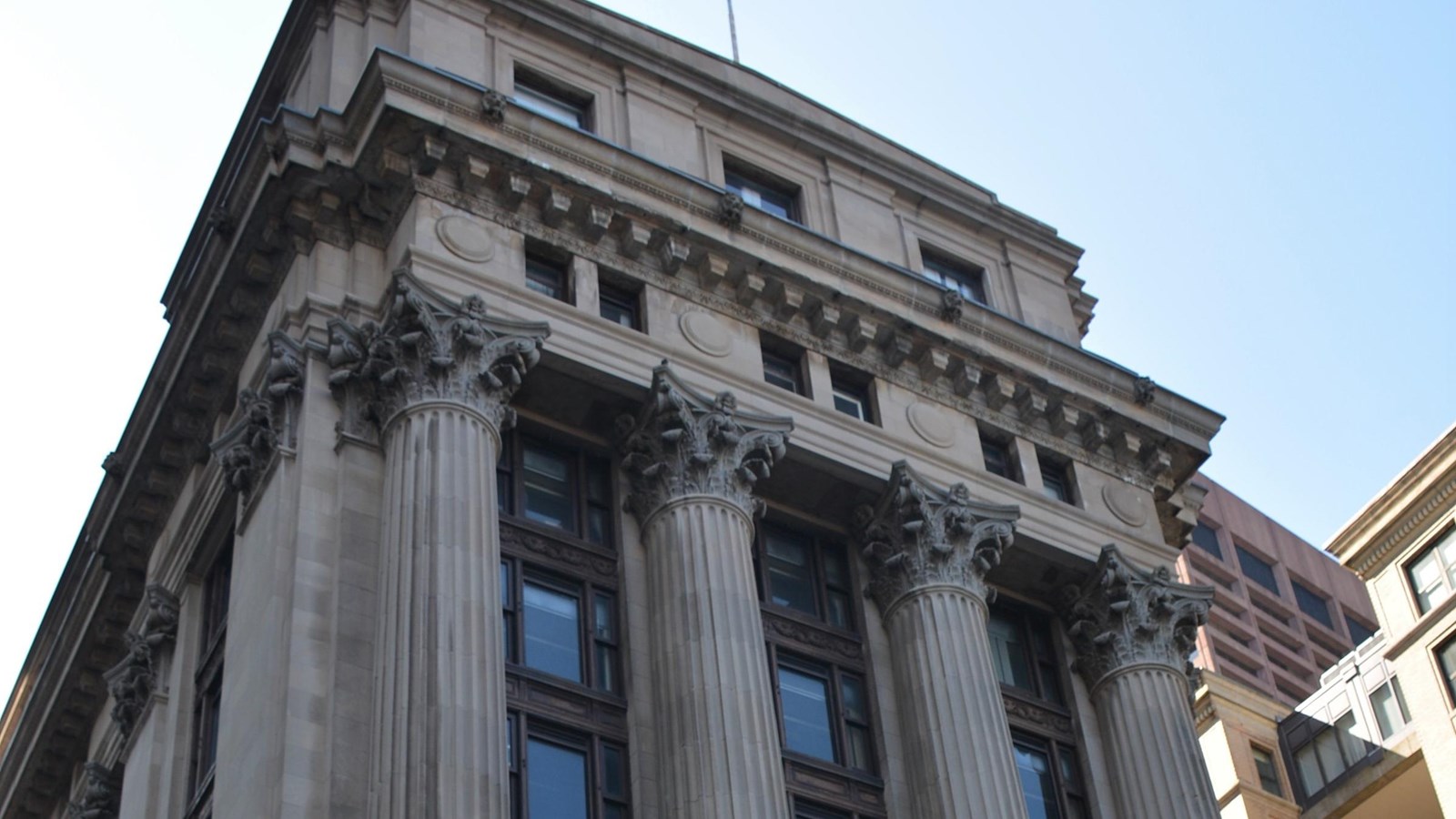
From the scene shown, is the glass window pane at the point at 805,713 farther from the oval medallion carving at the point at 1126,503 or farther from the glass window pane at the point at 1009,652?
the oval medallion carving at the point at 1126,503

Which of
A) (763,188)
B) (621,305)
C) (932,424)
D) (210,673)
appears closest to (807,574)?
(932,424)

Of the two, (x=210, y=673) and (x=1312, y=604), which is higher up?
(x=1312, y=604)

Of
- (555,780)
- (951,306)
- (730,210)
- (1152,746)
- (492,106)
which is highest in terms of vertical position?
(492,106)

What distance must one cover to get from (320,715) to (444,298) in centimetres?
950

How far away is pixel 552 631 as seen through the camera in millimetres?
43406

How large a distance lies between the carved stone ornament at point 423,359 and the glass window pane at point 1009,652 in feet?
42.8

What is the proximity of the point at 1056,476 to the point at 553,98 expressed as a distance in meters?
14.8

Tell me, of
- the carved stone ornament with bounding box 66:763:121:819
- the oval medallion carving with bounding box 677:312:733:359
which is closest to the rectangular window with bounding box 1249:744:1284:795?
the oval medallion carving with bounding box 677:312:733:359

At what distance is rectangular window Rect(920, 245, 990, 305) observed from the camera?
5800cm

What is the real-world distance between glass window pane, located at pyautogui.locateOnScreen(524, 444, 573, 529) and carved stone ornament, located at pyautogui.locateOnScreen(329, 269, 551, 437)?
1713 mm

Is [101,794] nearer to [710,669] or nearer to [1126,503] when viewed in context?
[710,669]

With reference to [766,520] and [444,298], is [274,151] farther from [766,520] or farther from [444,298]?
[766,520]

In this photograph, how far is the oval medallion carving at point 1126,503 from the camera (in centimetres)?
5391

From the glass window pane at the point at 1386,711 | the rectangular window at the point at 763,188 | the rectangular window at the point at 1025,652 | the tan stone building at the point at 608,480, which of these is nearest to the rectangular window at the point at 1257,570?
the glass window pane at the point at 1386,711
